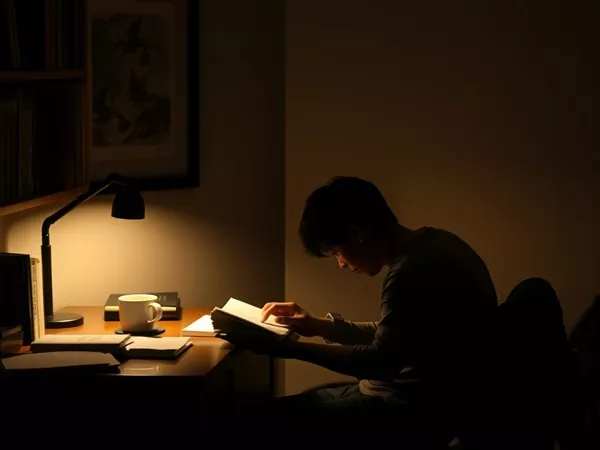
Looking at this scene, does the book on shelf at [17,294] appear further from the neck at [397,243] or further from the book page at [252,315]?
the neck at [397,243]

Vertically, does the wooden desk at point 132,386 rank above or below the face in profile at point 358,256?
below

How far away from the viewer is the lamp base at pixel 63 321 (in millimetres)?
2361

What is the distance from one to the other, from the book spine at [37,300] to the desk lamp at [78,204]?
11 centimetres

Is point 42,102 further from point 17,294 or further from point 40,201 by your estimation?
point 17,294

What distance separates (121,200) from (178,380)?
67cm

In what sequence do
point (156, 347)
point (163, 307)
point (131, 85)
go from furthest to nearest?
point (131, 85) < point (163, 307) < point (156, 347)

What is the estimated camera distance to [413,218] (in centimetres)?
290

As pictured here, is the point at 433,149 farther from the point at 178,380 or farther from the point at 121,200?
the point at 178,380

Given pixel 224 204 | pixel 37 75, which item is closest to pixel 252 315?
pixel 224 204


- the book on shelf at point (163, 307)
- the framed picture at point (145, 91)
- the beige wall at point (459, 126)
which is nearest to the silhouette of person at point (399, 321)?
the book on shelf at point (163, 307)

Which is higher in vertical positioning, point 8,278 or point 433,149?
point 433,149

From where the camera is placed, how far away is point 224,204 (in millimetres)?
2920

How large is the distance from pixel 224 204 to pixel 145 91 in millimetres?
456

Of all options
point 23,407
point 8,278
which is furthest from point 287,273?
point 23,407
